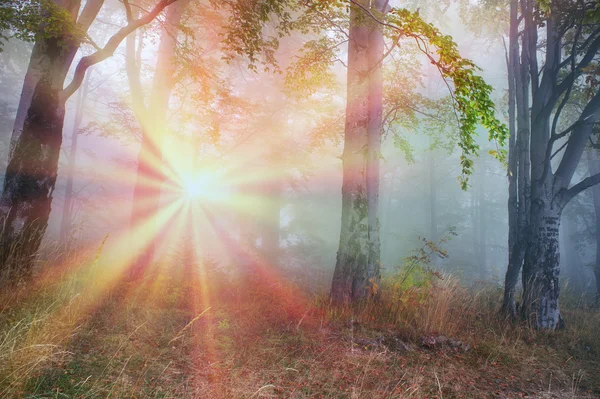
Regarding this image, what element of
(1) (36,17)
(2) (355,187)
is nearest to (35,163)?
(1) (36,17)

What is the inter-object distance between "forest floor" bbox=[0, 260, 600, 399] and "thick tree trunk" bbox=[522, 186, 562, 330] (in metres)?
0.45

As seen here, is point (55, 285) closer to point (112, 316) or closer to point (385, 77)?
point (112, 316)

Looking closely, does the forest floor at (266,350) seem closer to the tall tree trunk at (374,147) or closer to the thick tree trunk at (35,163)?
the tall tree trunk at (374,147)

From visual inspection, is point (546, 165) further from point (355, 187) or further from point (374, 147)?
point (355, 187)

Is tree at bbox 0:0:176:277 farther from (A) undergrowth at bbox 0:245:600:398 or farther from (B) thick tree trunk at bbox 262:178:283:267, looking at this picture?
(B) thick tree trunk at bbox 262:178:283:267

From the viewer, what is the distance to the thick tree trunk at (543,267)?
5688mm

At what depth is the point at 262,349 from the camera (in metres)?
3.45

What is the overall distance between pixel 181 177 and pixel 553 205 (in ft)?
35.8

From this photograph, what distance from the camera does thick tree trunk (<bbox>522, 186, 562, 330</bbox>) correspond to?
18.7 feet

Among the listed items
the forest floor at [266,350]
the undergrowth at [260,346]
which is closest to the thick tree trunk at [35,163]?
the undergrowth at [260,346]

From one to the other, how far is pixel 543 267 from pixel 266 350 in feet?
19.9

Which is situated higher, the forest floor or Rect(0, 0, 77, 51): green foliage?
Rect(0, 0, 77, 51): green foliage

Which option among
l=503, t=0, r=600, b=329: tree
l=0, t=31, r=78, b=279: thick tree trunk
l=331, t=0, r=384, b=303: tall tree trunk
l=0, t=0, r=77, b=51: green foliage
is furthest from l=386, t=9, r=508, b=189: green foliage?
l=0, t=31, r=78, b=279: thick tree trunk

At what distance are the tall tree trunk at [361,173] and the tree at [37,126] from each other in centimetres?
357
